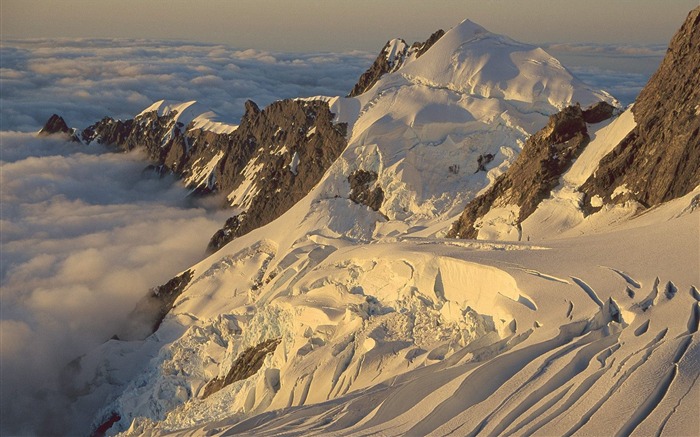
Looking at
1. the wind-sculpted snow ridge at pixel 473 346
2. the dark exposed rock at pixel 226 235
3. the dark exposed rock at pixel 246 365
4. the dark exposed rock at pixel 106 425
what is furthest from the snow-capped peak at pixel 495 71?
the dark exposed rock at pixel 106 425

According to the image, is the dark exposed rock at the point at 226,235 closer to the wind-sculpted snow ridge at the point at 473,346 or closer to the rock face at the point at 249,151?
the rock face at the point at 249,151

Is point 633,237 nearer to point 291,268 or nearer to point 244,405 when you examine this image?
point 244,405

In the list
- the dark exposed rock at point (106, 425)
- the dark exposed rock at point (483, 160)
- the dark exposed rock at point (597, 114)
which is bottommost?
the dark exposed rock at point (106, 425)

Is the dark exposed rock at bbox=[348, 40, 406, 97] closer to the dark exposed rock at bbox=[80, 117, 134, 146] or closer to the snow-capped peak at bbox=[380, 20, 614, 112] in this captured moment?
the snow-capped peak at bbox=[380, 20, 614, 112]

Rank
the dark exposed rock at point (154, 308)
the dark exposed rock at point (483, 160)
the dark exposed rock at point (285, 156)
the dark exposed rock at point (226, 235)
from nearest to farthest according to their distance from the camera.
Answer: the dark exposed rock at point (154, 308), the dark exposed rock at point (483, 160), the dark exposed rock at point (285, 156), the dark exposed rock at point (226, 235)

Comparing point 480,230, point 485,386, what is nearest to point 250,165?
point 480,230

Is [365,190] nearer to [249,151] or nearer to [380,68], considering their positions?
[380,68]

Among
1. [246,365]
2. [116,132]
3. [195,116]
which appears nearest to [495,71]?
[246,365]
